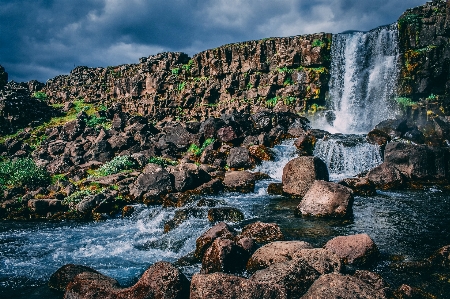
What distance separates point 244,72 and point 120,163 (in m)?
29.1

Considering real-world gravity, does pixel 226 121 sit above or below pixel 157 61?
below

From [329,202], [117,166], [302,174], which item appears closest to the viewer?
[329,202]

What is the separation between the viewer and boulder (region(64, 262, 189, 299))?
248 inches

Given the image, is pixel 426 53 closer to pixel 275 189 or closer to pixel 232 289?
pixel 275 189

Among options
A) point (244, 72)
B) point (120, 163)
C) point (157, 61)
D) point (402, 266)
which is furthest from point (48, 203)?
point (157, 61)

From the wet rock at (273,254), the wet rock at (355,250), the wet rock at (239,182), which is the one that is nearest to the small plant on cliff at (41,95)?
the wet rock at (239,182)

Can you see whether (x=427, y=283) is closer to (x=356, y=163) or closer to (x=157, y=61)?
(x=356, y=163)

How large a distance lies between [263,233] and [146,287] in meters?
5.24

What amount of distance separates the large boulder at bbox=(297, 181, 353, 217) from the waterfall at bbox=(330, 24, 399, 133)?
88.6ft

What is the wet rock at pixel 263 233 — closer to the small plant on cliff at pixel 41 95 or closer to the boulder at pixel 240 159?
the boulder at pixel 240 159

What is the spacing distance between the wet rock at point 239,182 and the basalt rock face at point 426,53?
24.5m

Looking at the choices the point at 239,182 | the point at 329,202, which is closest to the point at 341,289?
the point at 329,202

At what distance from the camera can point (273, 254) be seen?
802 cm

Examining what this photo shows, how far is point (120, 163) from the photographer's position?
24469 millimetres
